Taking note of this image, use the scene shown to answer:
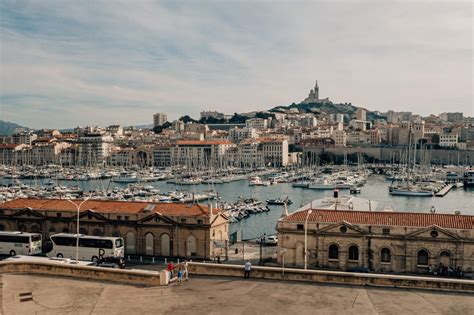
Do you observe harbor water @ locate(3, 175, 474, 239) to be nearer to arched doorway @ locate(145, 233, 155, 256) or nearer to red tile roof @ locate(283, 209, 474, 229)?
arched doorway @ locate(145, 233, 155, 256)

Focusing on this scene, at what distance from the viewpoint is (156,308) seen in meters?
15.8

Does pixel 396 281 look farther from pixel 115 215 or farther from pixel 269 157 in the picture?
pixel 269 157

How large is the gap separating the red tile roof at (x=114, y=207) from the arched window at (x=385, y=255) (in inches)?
384

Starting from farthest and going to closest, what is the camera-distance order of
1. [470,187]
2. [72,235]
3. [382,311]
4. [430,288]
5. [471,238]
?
[470,187] → [72,235] → [471,238] → [430,288] → [382,311]

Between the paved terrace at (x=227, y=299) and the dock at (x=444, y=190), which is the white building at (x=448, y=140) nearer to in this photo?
the dock at (x=444, y=190)

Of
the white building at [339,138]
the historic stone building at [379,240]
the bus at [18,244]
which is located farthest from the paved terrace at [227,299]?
the white building at [339,138]

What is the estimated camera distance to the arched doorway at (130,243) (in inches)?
1276

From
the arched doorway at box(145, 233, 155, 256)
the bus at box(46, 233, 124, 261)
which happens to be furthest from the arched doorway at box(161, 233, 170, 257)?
the bus at box(46, 233, 124, 261)

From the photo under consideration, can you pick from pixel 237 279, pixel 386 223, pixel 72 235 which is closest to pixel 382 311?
pixel 237 279

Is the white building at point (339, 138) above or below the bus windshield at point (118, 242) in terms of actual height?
above

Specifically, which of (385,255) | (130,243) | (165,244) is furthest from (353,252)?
(130,243)

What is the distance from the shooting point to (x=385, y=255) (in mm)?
27250

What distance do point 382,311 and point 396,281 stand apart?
9.28 feet

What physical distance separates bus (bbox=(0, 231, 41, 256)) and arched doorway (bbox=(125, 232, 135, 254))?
5056mm
